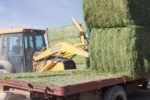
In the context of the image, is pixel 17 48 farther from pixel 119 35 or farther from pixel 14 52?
pixel 119 35

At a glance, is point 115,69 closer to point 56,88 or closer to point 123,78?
point 123,78

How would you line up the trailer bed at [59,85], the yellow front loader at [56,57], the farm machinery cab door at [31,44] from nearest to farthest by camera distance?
the trailer bed at [59,85]
the yellow front loader at [56,57]
the farm machinery cab door at [31,44]

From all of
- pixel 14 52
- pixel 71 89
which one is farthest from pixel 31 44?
pixel 71 89

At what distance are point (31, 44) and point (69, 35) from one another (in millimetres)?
3187

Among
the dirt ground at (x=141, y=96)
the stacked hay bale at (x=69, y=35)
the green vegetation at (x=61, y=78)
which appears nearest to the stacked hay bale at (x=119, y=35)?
the green vegetation at (x=61, y=78)

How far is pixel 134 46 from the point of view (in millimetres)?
4883

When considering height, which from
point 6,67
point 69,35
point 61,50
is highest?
point 69,35

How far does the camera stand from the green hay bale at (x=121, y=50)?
16.1ft

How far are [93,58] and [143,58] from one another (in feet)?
4.17

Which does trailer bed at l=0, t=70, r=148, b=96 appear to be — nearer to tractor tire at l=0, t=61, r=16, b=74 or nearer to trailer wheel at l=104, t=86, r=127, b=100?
trailer wheel at l=104, t=86, r=127, b=100

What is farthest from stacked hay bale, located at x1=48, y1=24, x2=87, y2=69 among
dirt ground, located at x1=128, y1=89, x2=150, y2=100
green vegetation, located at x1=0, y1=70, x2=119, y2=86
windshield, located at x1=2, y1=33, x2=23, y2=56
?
green vegetation, located at x1=0, y1=70, x2=119, y2=86

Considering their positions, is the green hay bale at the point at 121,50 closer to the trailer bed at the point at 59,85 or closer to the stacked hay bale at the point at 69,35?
the trailer bed at the point at 59,85

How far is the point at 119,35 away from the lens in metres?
5.10

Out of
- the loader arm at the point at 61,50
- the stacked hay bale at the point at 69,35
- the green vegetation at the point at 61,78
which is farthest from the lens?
the stacked hay bale at the point at 69,35
